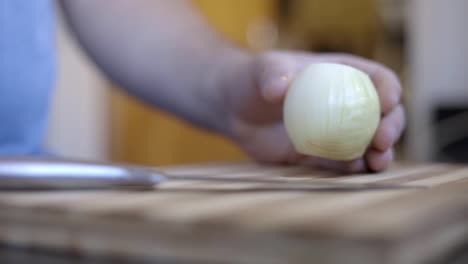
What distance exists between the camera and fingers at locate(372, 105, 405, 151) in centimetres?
55

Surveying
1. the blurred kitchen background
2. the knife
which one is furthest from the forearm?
the blurred kitchen background

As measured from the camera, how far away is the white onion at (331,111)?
19.7 inches

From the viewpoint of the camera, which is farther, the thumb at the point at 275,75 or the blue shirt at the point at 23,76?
the blue shirt at the point at 23,76

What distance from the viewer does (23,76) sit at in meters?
0.71

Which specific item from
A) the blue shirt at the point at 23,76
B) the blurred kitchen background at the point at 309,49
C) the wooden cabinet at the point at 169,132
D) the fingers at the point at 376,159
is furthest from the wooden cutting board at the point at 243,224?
the wooden cabinet at the point at 169,132

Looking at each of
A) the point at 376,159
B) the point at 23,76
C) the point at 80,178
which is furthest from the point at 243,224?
the point at 23,76

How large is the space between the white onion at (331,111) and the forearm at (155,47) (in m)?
0.23

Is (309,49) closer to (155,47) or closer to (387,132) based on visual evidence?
(155,47)

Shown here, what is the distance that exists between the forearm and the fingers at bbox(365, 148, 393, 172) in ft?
0.76

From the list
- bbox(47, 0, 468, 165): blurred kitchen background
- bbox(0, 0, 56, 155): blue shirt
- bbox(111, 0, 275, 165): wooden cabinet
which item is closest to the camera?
bbox(0, 0, 56, 155): blue shirt

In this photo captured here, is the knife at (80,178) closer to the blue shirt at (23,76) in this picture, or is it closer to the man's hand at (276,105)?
the man's hand at (276,105)

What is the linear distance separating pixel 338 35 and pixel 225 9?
0.43m

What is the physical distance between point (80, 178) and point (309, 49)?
2.26m

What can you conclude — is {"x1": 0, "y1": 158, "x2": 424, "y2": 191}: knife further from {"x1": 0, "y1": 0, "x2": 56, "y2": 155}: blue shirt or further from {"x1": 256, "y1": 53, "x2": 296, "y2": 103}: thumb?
{"x1": 0, "y1": 0, "x2": 56, "y2": 155}: blue shirt
